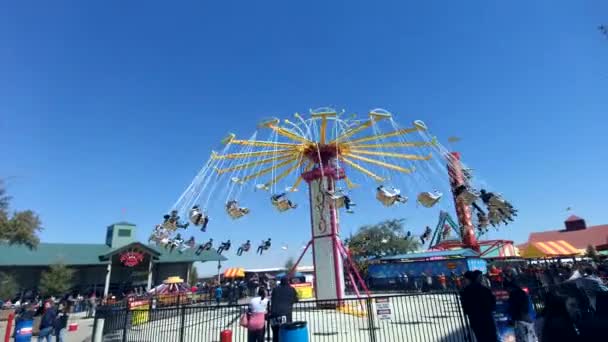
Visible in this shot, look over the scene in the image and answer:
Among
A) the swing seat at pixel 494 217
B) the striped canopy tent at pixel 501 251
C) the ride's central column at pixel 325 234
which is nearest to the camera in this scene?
the swing seat at pixel 494 217

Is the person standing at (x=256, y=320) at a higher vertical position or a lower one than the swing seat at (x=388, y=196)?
lower

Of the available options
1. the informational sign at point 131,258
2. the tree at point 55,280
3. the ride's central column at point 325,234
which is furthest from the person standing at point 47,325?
the tree at point 55,280

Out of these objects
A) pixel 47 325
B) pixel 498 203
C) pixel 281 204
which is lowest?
pixel 47 325

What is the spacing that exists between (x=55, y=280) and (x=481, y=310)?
1420 inches

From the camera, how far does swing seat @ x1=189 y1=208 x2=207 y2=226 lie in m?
14.3

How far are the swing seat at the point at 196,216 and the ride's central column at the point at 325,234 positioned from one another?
5216 mm

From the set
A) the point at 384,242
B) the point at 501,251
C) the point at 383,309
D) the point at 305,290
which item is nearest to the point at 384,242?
→ the point at 384,242

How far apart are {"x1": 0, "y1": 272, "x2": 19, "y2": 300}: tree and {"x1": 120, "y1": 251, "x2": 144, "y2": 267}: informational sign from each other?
8.06m

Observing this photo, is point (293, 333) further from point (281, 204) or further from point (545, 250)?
point (545, 250)

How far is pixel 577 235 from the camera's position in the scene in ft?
221

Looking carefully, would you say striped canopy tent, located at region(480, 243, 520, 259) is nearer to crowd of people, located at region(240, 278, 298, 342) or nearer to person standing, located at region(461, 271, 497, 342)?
person standing, located at region(461, 271, 497, 342)

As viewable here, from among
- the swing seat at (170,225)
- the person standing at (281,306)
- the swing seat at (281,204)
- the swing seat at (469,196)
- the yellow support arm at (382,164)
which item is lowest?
the person standing at (281,306)

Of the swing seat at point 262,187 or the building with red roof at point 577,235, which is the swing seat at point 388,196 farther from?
the building with red roof at point 577,235

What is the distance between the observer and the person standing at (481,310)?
6.59 m
